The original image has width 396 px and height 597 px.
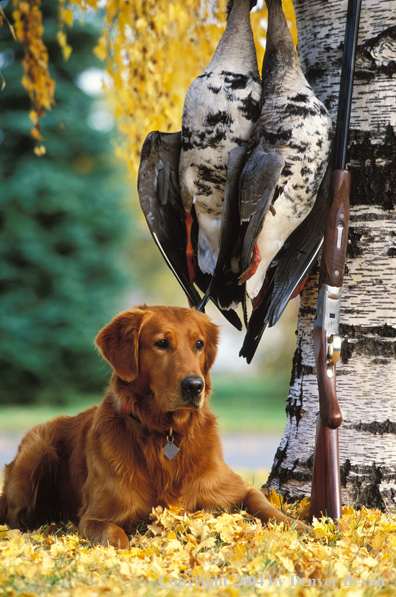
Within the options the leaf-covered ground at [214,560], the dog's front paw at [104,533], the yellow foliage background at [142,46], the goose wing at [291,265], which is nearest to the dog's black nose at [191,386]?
the goose wing at [291,265]

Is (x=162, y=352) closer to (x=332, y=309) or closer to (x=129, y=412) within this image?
(x=129, y=412)

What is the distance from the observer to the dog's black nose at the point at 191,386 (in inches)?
86.0

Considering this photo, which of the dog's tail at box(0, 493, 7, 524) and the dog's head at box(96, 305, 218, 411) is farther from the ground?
the dog's head at box(96, 305, 218, 411)

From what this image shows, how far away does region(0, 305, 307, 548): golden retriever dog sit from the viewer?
225cm

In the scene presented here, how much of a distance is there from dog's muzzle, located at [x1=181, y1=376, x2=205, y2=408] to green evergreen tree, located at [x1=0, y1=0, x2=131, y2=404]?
28.5 feet

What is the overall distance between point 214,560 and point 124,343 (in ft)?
3.02

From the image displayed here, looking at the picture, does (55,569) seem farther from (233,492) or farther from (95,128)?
(95,128)

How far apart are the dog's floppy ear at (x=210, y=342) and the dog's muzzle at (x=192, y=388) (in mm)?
309

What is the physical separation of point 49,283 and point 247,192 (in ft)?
29.9

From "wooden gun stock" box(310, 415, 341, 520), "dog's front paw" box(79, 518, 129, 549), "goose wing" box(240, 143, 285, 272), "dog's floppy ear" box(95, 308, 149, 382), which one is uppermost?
"goose wing" box(240, 143, 285, 272)

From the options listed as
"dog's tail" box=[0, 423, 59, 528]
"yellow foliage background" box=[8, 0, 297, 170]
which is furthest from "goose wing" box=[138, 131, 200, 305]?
"yellow foliage background" box=[8, 0, 297, 170]

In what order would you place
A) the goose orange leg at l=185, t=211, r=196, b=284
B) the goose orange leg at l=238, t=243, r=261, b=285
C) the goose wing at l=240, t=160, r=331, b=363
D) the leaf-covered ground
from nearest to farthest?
the leaf-covered ground < the goose orange leg at l=238, t=243, r=261, b=285 < the goose wing at l=240, t=160, r=331, b=363 < the goose orange leg at l=185, t=211, r=196, b=284

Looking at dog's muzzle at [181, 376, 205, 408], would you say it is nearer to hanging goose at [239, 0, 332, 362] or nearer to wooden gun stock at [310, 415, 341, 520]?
hanging goose at [239, 0, 332, 362]

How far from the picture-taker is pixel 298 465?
270 centimetres
